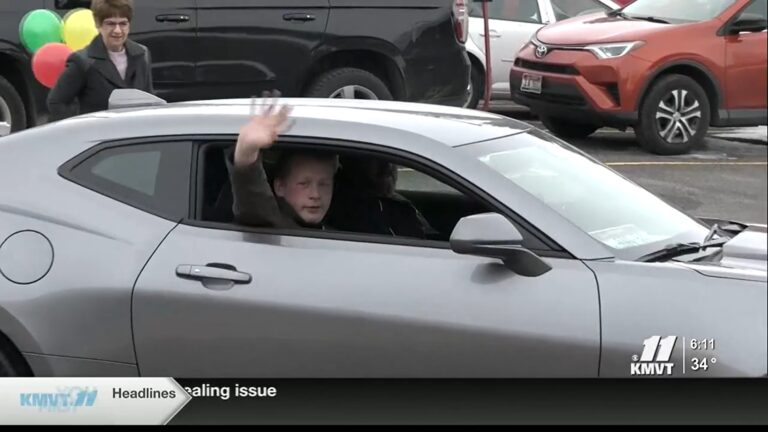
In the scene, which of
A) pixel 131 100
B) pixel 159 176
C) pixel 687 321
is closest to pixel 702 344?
pixel 687 321

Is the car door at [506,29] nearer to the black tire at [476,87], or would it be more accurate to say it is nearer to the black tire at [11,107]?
the black tire at [476,87]

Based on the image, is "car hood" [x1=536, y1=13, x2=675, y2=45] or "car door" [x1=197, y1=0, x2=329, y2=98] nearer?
"car hood" [x1=536, y1=13, x2=675, y2=45]

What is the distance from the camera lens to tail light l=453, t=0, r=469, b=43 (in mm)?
5961

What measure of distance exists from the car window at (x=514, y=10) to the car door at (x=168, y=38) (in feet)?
4.40

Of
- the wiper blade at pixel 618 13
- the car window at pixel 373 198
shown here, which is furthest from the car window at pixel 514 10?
the car window at pixel 373 198

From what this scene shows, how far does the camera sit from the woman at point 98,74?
4641 millimetres

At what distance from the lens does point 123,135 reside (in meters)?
3.07

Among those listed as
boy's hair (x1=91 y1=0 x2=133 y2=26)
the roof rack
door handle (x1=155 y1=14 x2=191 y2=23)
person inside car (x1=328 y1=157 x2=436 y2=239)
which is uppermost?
boy's hair (x1=91 y1=0 x2=133 y2=26)

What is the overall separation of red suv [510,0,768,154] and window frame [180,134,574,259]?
2109mm

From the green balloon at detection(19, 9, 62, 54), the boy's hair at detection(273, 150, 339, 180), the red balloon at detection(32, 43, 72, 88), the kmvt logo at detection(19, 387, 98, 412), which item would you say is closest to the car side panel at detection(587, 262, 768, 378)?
the boy's hair at detection(273, 150, 339, 180)

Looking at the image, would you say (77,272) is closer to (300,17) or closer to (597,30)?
(597,30)

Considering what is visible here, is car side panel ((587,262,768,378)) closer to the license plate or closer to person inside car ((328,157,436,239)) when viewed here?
person inside car ((328,157,436,239))

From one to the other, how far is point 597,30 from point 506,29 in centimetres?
53

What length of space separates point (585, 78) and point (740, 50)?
0.89 metres
